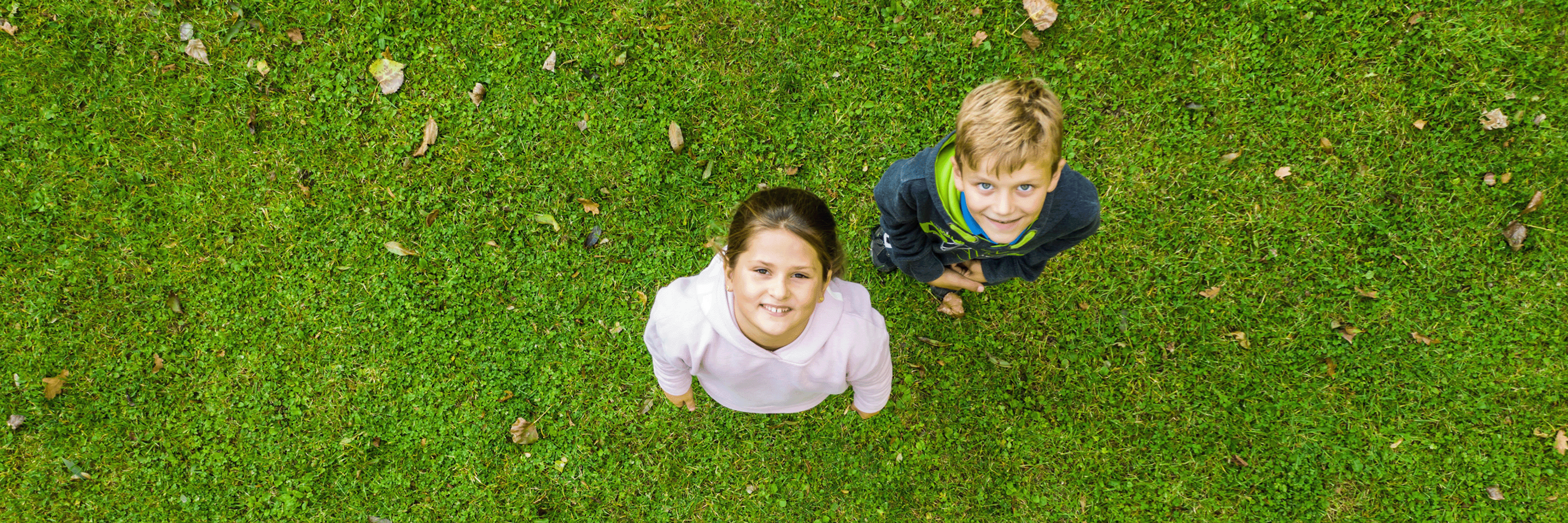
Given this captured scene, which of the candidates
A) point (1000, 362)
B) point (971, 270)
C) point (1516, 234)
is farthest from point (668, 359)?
point (1516, 234)

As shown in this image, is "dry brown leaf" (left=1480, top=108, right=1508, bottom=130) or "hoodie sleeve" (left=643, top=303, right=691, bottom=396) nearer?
"hoodie sleeve" (left=643, top=303, right=691, bottom=396)

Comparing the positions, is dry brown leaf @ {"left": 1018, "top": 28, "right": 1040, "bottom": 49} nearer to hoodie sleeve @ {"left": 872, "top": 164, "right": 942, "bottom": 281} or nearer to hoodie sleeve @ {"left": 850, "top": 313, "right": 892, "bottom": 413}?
hoodie sleeve @ {"left": 872, "top": 164, "right": 942, "bottom": 281}

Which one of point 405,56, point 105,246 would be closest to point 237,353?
point 105,246

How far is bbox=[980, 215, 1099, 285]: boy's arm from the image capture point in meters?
3.46

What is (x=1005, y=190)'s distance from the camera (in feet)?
9.25

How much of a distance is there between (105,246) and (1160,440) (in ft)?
24.6

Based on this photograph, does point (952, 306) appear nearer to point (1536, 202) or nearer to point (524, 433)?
point (524, 433)

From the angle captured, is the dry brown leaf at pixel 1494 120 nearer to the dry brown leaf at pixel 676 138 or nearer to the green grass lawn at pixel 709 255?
the green grass lawn at pixel 709 255

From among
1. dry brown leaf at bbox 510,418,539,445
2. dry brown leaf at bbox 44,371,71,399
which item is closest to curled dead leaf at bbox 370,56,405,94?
dry brown leaf at bbox 510,418,539,445

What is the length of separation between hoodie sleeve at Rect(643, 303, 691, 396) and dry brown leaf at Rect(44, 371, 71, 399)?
464 cm

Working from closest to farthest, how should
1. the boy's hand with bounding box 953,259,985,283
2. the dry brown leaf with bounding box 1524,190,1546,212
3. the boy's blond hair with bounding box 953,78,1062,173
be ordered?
the boy's blond hair with bounding box 953,78,1062,173, the boy's hand with bounding box 953,259,985,283, the dry brown leaf with bounding box 1524,190,1546,212

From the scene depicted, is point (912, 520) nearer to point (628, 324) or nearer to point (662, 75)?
point (628, 324)

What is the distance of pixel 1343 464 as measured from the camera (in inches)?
187

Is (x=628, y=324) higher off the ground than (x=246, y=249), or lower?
lower
